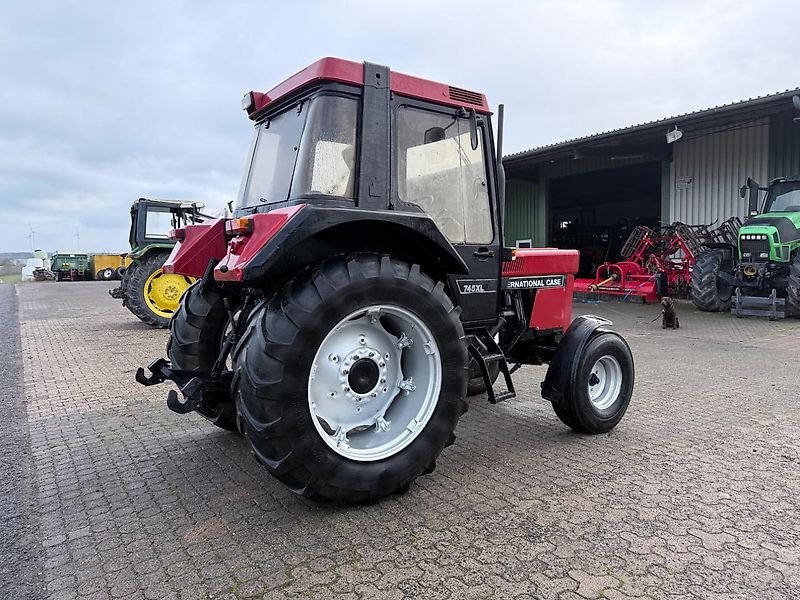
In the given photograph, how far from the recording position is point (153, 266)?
10977 millimetres

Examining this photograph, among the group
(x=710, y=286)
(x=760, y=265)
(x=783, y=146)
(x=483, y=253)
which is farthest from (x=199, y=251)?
(x=783, y=146)

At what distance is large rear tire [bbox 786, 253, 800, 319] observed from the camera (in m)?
10.3

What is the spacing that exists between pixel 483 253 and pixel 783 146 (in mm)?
12994

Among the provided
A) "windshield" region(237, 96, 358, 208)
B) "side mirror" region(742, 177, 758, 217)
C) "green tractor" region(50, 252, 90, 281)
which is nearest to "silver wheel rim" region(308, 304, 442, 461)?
"windshield" region(237, 96, 358, 208)

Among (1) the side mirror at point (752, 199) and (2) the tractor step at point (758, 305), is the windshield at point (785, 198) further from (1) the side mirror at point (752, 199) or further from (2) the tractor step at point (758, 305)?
(2) the tractor step at point (758, 305)

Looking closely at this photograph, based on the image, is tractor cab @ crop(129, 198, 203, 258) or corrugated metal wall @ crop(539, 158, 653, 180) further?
corrugated metal wall @ crop(539, 158, 653, 180)

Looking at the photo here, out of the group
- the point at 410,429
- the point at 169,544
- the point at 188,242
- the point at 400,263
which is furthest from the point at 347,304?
the point at 188,242

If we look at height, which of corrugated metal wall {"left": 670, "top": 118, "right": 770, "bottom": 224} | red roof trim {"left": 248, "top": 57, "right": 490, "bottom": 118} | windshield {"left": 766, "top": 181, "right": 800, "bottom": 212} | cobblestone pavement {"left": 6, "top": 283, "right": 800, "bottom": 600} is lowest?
cobblestone pavement {"left": 6, "top": 283, "right": 800, "bottom": 600}

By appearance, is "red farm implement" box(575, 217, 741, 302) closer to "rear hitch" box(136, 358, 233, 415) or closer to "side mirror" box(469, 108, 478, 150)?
"side mirror" box(469, 108, 478, 150)

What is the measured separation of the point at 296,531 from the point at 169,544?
600mm

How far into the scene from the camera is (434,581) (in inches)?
93.5

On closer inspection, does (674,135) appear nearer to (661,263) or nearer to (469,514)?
(661,263)

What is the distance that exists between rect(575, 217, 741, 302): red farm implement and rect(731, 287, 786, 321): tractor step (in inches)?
75.2

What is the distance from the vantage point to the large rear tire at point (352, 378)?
266 centimetres
